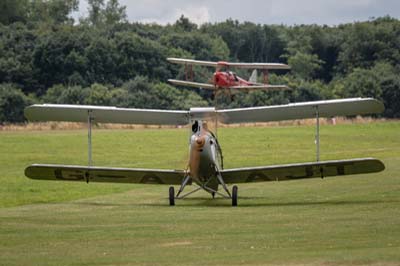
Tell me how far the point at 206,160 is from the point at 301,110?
2482mm

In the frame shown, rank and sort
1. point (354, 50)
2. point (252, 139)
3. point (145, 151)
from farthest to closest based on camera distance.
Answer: point (354, 50), point (252, 139), point (145, 151)

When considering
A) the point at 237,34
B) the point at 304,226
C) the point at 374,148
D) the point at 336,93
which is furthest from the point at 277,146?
the point at 237,34

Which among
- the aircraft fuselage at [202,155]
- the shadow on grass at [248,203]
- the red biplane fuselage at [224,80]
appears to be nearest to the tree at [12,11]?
the red biplane fuselage at [224,80]

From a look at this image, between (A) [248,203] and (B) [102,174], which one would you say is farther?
(B) [102,174]

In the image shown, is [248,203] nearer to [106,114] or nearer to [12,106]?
[106,114]

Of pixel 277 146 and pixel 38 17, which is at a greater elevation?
pixel 38 17

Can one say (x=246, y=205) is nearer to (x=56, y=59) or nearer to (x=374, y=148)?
(x=374, y=148)

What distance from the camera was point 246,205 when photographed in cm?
2391

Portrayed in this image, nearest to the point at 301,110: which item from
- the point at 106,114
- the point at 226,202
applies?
the point at 226,202

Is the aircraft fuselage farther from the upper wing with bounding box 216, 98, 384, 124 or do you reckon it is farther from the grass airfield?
the upper wing with bounding box 216, 98, 384, 124

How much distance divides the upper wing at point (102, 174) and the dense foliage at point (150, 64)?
4820 cm

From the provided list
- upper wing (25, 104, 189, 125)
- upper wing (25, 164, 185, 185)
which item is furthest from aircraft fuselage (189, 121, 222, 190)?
upper wing (25, 104, 189, 125)

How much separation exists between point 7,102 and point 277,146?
32031 mm

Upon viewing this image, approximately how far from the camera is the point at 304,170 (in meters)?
24.8
